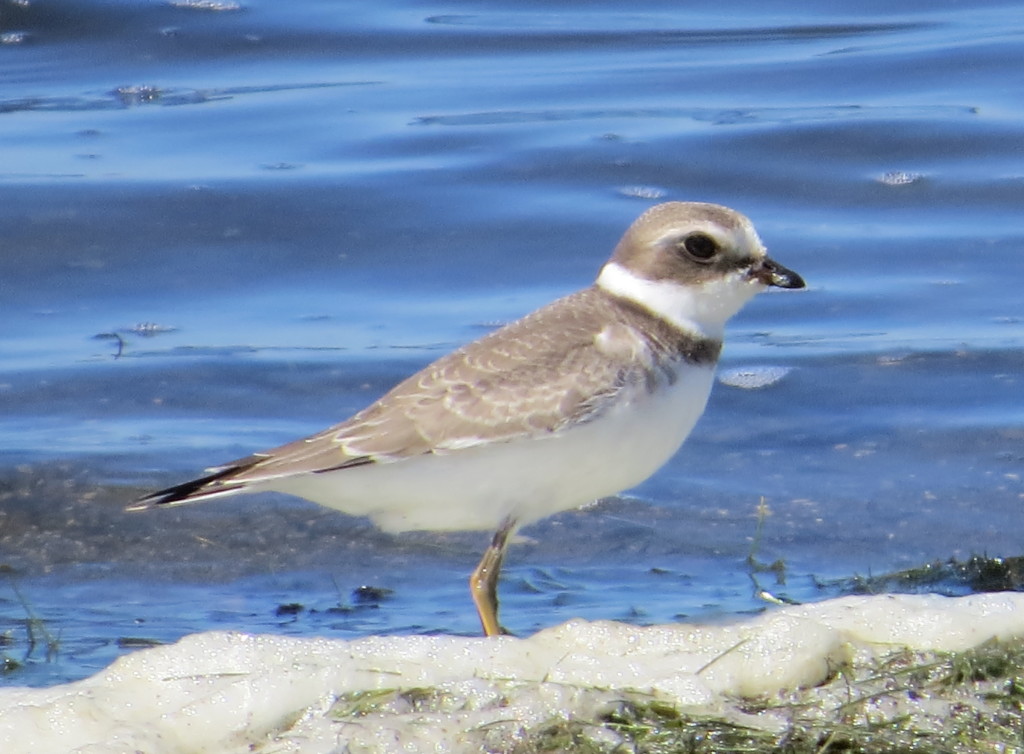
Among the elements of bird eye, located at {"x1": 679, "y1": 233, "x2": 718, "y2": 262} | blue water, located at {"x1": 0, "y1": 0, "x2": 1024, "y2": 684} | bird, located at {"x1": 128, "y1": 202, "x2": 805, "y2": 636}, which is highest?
bird eye, located at {"x1": 679, "y1": 233, "x2": 718, "y2": 262}

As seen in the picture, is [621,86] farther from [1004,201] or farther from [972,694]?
[972,694]

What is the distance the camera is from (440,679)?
4133 millimetres

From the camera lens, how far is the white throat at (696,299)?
5.02 meters

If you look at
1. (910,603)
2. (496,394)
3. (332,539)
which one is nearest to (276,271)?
(332,539)

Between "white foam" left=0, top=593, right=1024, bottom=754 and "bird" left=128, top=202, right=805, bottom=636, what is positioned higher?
"bird" left=128, top=202, right=805, bottom=636

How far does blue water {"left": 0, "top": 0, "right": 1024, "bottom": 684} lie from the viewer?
6070mm

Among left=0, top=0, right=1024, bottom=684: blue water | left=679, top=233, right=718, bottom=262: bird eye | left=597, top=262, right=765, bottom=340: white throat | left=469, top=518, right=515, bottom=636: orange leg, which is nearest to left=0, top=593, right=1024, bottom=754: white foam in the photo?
left=469, top=518, right=515, bottom=636: orange leg

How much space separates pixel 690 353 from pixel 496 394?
1.88 feet

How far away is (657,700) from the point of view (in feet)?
13.2

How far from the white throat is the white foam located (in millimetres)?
891

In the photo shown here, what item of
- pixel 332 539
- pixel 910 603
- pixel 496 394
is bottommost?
pixel 332 539

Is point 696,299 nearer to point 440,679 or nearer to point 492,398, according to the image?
point 492,398

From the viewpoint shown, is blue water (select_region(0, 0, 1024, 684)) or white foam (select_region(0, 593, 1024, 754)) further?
blue water (select_region(0, 0, 1024, 684))

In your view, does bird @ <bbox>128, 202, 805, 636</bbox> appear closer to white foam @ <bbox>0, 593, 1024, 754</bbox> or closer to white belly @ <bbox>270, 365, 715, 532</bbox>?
white belly @ <bbox>270, 365, 715, 532</bbox>
